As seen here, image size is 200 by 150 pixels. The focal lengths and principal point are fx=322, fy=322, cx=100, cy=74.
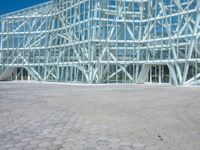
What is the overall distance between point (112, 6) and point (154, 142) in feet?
125

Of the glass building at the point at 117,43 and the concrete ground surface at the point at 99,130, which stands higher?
the glass building at the point at 117,43

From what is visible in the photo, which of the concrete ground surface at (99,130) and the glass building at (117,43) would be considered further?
the glass building at (117,43)

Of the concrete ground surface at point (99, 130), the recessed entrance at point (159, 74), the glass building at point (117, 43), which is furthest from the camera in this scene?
the recessed entrance at point (159, 74)

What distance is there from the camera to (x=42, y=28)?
Result: 53.8 metres

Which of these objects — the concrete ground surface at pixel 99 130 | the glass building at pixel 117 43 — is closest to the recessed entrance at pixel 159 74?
the glass building at pixel 117 43

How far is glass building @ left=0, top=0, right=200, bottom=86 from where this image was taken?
119 feet

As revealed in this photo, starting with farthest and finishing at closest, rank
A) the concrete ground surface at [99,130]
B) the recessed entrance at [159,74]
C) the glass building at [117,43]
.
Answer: the recessed entrance at [159,74], the glass building at [117,43], the concrete ground surface at [99,130]

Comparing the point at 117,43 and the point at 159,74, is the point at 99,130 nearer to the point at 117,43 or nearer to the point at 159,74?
the point at 159,74

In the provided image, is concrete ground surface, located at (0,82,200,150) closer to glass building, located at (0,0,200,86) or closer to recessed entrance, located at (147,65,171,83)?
glass building, located at (0,0,200,86)

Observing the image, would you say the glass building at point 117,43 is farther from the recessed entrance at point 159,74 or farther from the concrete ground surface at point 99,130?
the concrete ground surface at point 99,130

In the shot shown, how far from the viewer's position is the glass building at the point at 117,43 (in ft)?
119

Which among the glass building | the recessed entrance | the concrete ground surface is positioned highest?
the glass building

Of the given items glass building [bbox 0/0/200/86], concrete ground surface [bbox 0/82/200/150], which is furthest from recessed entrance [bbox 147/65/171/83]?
concrete ground surface [bbox 0/82/200/150]

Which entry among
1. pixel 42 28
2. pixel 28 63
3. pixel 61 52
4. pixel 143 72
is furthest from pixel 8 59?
pixel 143 72
